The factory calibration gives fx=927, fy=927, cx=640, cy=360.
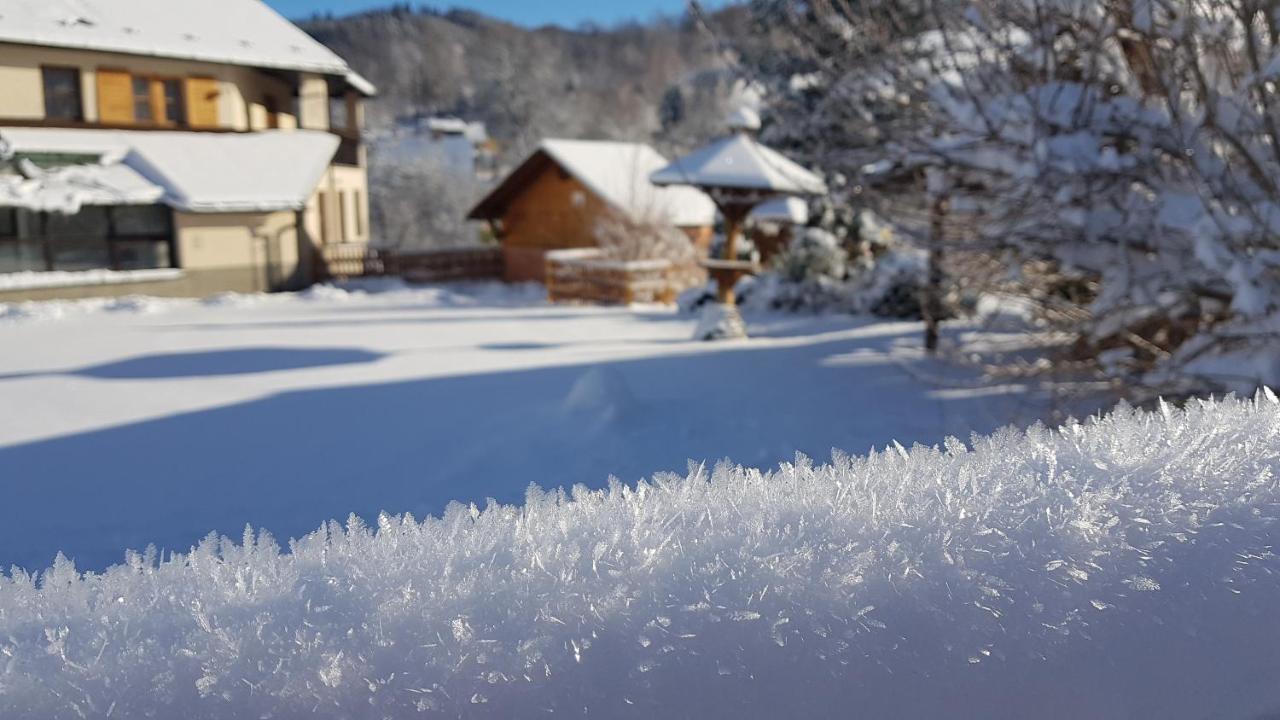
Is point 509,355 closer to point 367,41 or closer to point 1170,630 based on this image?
point 1170,630

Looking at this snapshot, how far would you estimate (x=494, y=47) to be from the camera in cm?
5206

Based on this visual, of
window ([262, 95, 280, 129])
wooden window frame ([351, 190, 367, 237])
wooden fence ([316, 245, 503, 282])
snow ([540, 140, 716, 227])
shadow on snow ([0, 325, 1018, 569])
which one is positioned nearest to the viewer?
shadow on snow ([0, 325, 1018, 569])

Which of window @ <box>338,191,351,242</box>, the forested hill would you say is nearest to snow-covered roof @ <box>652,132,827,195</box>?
window @ <box>338,191,351,242</box>

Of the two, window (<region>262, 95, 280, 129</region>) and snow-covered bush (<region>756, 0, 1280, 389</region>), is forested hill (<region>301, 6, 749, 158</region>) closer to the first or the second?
window (<region>262, 95, 280, 129</region>)

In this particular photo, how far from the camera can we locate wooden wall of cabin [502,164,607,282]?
26.4 metres

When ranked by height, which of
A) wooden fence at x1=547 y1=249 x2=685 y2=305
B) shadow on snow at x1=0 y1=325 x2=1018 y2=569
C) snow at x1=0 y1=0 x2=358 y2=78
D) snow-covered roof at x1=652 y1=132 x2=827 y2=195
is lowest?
shadow on snow at x1=0 y1=325 x2=1018 y2=569

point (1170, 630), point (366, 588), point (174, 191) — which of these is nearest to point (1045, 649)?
point (1170, 630)

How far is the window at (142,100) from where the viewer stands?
68.1 feet

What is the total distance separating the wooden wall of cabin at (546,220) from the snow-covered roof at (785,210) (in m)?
7.23

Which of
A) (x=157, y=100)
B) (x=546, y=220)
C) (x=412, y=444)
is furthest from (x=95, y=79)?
(x=412, y=444)

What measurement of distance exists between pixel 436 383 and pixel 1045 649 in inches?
328

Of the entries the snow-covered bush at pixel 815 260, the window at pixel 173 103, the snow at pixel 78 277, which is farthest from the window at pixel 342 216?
the snow-covered bush at pixel 815 260

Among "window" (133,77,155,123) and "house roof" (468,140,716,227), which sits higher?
"window" (133,77,155,123)

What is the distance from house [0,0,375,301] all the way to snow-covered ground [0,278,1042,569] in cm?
683
